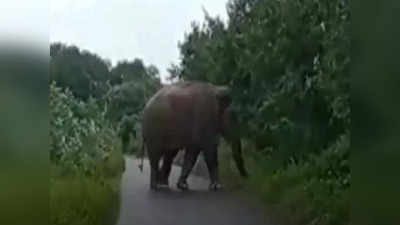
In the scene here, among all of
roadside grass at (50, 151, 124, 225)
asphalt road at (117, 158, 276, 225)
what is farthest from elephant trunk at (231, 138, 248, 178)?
roadside grass at (50, 151, 124, 225)

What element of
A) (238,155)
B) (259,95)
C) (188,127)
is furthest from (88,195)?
(259,95)

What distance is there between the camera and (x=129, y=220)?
2514 millimetres

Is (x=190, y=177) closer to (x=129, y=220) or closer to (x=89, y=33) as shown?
(x=129, y=220)

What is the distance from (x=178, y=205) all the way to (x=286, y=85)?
0.65 metres

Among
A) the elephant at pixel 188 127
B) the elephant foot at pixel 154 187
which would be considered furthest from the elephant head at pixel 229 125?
the elephant foot at pixel 154 187

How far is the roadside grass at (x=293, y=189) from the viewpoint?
235 centimetres

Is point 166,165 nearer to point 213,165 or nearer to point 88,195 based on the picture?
point 213,165

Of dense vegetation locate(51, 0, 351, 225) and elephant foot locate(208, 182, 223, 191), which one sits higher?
dense vegetation locate(51, 0, 351, 225)

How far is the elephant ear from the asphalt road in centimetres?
33

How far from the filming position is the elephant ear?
260 cm

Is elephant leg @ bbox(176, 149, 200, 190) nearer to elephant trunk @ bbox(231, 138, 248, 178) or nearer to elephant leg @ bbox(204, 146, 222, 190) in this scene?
elephant leg @ bbox(204, 146, 222, 190)

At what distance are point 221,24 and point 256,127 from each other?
0.44 meters

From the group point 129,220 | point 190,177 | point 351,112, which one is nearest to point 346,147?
point 351,112

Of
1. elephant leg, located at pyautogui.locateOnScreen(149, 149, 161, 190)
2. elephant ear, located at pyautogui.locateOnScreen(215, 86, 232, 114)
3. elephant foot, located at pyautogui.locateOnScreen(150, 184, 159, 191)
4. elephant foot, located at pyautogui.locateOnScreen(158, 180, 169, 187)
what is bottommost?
elephant foot, located at pyautogui.locateOnScreen(150, 184, 159, 191)
